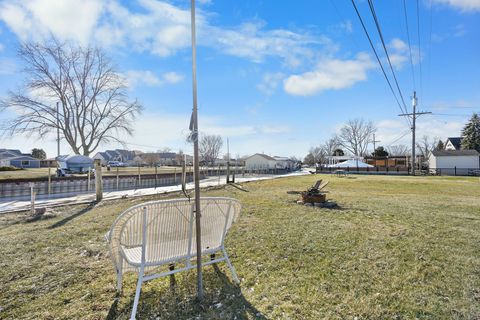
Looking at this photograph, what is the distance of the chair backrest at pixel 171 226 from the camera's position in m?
2.14

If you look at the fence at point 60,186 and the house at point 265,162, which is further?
the house at point 265,162

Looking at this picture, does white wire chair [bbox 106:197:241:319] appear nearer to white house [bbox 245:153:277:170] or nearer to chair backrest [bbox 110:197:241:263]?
chair backrest [bbox 110:197:241:263]

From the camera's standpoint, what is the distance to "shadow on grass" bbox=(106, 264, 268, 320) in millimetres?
2139

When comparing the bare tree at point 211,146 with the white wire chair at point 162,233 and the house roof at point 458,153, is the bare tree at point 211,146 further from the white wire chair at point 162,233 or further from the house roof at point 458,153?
the white wire chair at point 162,233

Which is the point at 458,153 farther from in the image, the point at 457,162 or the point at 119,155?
the point at 119,155

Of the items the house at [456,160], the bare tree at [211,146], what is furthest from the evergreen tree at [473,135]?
the bare tree at [211,146]

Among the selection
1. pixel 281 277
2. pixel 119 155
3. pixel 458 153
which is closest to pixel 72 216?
pixel 281 277

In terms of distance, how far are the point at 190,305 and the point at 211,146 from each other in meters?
68.2

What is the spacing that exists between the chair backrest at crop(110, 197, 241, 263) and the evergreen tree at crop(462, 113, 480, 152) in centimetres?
5334

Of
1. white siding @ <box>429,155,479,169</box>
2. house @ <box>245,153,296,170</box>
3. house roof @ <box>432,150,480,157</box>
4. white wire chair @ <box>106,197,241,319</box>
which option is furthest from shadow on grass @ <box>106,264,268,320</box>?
house @ <box>245,153,296,170</box>

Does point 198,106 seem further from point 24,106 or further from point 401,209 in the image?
point 24,106

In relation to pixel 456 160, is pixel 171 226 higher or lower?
→ lower

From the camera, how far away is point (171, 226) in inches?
93.0

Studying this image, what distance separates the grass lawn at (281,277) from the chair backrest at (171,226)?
1.50ft
